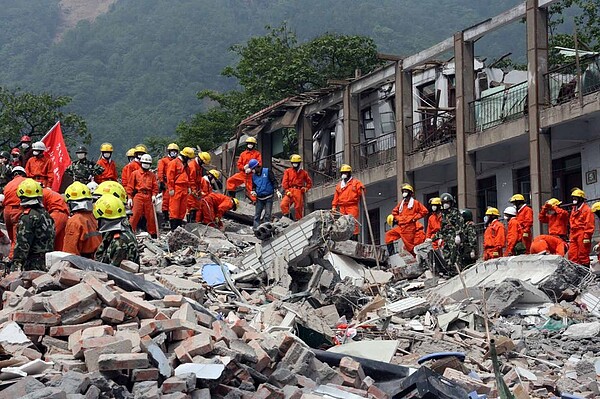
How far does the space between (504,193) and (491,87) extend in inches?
120

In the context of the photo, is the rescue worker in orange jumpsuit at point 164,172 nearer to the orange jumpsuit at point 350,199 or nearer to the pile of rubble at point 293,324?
the pile of rubble at point 293,324

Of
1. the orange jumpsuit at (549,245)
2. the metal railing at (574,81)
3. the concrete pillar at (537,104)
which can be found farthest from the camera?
the concrete pillar at (537,104)

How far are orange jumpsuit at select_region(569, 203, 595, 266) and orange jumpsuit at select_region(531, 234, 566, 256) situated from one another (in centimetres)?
37

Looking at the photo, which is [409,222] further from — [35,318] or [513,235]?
[35,318]

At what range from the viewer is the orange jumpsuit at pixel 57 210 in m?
15.4

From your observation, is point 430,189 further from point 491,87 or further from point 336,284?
point 336,284

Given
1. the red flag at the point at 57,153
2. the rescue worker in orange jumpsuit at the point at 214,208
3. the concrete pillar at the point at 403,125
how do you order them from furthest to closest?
the concrete pillar at the point at 403,125 < the red flag at the point at 57,153 < the rescue worker in orange jumpsuit at the point at 214,208

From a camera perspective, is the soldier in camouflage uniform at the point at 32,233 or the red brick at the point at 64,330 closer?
the red brick at the point at 64,330

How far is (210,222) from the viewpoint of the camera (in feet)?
74.7

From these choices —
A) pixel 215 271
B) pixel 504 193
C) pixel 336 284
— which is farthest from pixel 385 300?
pixel 504 193

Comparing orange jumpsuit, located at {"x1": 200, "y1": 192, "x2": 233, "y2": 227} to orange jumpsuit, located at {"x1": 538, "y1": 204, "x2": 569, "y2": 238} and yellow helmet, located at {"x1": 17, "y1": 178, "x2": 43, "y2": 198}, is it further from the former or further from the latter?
yellow helmet, located at {"x1": 17, "y1": 178, "x2": 43, "y2": 198}

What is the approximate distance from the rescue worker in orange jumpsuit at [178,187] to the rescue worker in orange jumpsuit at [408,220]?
14.2 ft

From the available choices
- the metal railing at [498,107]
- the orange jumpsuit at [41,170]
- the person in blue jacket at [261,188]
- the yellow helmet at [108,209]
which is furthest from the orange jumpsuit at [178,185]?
the metal railing at [498,107]

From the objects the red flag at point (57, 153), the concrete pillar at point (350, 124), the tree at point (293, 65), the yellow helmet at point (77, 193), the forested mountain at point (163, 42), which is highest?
the forested mountain at point (163, 42)
